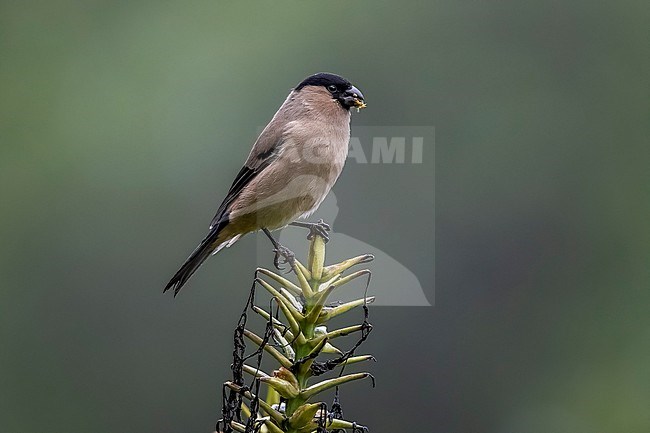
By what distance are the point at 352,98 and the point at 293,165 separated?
30 centimetres

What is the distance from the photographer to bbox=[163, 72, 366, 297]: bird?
3436 mm

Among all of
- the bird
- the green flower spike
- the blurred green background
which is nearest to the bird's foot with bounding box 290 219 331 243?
the green flower spike

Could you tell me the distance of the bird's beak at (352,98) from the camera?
357cm

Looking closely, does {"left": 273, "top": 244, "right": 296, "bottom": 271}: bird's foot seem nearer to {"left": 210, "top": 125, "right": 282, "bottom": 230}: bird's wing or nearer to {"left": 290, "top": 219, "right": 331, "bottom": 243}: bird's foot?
{"left": 290, "top": 219, "right": 331, "bottom": 243}: bird's foot

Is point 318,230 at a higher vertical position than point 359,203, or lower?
lower

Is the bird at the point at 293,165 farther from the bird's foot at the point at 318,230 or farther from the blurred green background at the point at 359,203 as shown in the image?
the blurred green background at the point at 359,203

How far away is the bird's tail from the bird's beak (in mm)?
642

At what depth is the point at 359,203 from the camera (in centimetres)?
830

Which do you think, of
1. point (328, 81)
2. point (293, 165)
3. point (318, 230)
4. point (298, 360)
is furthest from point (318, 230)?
point (328, 81)

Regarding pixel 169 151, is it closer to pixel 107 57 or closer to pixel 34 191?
pixel 34 191

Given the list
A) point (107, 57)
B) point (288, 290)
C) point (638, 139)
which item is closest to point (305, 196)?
point (288, 290)

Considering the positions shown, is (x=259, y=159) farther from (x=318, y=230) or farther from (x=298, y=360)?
(x=298, y=360)

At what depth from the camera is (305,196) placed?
344cm

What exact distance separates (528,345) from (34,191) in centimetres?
565
